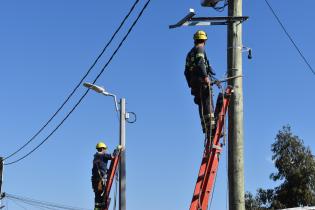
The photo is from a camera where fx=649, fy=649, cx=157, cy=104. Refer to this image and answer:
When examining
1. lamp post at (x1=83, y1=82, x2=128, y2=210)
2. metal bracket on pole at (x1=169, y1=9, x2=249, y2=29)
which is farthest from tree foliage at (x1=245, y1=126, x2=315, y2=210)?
metal bracket on pole at (x1=169, y1=9, x2=249, y2=29)

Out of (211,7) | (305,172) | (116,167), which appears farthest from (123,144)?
(305,172)

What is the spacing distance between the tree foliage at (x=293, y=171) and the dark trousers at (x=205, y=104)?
3427 cm

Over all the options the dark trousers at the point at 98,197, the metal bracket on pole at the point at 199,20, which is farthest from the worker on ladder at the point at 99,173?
the metal bracket on pole at the point at 199,20

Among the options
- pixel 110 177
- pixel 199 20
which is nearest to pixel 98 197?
pixel 110 177

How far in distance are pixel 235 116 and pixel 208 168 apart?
794 mm

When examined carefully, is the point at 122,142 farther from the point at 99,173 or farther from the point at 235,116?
the point at 235,116

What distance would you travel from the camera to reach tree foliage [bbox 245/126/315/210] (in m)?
41.6

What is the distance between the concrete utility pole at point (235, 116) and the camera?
25.5 ft

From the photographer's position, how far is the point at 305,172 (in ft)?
137

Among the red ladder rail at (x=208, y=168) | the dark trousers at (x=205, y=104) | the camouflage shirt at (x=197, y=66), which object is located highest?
the camouflage shirt at (x=197, y=66)

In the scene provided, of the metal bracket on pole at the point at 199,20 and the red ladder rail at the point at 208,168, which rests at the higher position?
the metal bracket on pole at the point at 199,20

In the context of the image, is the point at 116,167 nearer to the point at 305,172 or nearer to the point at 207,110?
the point at 207,110

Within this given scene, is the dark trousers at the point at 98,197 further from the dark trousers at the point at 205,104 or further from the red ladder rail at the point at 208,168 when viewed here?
the red ladder rail at the point at 208,168

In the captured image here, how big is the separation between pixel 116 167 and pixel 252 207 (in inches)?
1249
